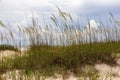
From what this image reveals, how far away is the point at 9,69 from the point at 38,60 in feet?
2.09

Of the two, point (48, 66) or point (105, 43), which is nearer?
point (48, 66)

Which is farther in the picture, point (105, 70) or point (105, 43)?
point (105, 43)

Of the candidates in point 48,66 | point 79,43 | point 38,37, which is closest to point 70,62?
point 48,66

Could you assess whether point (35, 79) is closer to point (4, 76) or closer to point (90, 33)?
point (4, 76)

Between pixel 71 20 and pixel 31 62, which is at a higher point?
pixel 71 20

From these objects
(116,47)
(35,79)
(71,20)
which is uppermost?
(71,20)

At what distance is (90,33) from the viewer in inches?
353

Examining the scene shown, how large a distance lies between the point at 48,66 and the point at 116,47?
1.73 metres

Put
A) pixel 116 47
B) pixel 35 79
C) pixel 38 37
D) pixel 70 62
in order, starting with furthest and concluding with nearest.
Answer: pixel 38 37
pixel 116 47
pixel 70 62
pixel 35 79

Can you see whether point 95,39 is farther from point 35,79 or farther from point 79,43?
point 35,79

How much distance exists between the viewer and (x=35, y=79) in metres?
6.94

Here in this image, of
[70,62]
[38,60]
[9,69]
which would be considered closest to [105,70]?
[70,62]

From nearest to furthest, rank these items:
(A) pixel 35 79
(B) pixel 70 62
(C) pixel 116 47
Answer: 1. (A) pixel 35 79
2. (B) pixel 70 62
3. (C) pixel 116 47

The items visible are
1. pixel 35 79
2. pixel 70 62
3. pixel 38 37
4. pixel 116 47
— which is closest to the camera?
pixel 35 79
